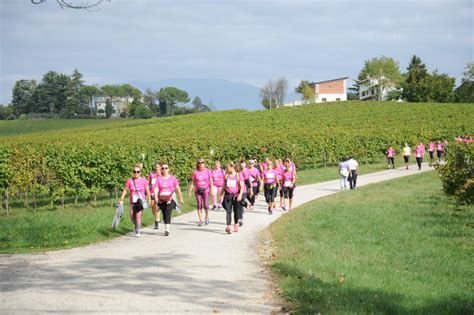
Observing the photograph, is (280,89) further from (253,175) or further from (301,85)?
(253,175)

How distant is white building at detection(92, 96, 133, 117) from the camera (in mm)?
174837

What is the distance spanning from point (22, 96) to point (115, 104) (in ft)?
118

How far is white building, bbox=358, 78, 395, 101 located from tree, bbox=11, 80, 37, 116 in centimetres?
8629

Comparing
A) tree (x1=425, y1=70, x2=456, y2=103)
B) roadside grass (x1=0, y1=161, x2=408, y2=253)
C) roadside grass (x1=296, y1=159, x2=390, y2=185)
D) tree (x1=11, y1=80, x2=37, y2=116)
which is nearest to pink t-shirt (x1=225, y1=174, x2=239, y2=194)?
roadside grass (x1=0, y1=161, x2=408, y2=253)

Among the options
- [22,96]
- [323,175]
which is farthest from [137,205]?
[22,96]

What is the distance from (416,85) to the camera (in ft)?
398

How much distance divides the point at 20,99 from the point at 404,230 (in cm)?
15738

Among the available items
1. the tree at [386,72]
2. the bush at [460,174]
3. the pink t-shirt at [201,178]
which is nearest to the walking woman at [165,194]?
the pink t-shirt at [201,178]

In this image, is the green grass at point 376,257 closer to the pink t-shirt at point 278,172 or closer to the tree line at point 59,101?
the pink t-shirt at point 278,172

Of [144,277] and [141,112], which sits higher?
[141,112]

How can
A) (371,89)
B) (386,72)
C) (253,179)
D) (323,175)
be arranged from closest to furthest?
(253,179)
(323,175)
(386,72)
(371,89)

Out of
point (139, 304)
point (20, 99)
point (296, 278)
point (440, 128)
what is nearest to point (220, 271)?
point (296, 278)

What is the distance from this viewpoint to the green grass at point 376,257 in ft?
26.8

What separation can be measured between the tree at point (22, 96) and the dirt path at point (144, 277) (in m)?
150
